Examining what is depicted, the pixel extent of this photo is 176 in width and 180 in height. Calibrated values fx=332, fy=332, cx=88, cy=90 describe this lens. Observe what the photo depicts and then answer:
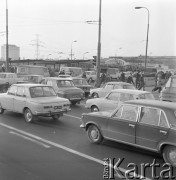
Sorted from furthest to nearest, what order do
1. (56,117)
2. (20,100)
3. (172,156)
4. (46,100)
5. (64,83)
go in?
(64,83)
(56,117)
(20,100)
(46,100)
(172,156)

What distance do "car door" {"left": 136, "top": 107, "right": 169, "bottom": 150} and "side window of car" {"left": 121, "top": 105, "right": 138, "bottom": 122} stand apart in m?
0.17

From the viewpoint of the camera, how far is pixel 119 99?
41.4ft

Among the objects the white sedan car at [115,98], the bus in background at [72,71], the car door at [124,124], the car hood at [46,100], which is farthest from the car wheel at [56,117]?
the bus in background at [72,71]

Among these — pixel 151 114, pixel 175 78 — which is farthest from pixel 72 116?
pixel 151 114

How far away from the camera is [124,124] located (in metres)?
7.84

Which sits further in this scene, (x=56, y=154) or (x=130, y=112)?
(x=130, y=112)

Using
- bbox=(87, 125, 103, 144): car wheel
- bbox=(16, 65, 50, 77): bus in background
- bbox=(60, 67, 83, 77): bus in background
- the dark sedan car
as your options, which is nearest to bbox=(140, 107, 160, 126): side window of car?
the dark sedan car

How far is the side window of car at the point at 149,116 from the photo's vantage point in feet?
24.0

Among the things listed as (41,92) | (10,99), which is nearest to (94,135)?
(41,92)

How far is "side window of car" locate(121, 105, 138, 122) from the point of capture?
7746mm

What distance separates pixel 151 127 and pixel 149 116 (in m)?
0.32

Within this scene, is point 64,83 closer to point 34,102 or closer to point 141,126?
point 34,102

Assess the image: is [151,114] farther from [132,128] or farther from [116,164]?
[116,164]

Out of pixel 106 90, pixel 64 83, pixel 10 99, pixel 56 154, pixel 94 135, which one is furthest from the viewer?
pixel 106 90
